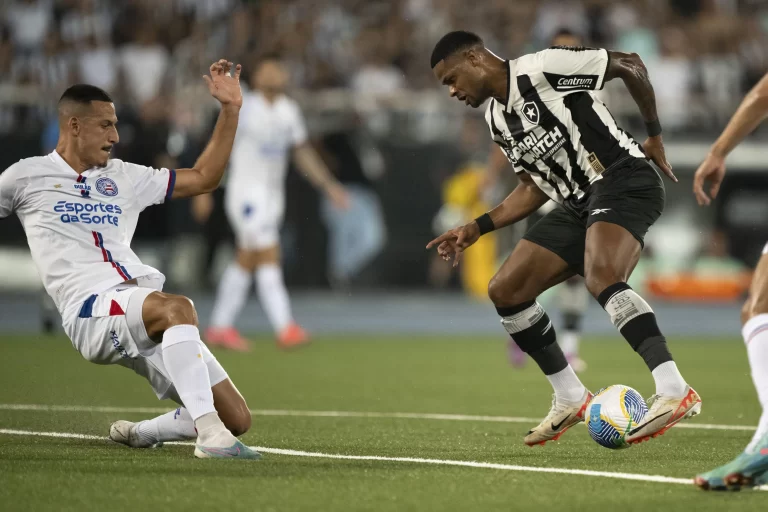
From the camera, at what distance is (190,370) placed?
5.39 m

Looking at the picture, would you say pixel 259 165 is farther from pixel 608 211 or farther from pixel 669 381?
pixel 669 381

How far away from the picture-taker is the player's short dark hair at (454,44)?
6.25m

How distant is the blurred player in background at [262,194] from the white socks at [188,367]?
22.6 ft

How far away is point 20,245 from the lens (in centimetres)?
1642

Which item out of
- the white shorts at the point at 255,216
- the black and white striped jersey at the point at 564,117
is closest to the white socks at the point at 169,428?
the black and white striped jersey at the point at 564,117

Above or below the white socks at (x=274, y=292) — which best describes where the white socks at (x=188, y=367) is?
above

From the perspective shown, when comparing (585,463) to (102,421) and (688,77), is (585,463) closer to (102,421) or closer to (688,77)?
(102,421)

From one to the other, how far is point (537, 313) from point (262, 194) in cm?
652

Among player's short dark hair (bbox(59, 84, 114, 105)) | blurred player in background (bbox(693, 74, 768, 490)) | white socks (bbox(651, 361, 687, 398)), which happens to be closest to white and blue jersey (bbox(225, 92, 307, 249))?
player's short dark hair (bbox(59, 84, 114, 105))

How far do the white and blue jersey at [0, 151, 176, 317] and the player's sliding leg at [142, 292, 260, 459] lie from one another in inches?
15.7

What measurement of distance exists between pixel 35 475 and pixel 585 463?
2406 millimetres

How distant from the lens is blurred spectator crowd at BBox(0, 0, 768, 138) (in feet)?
57.3

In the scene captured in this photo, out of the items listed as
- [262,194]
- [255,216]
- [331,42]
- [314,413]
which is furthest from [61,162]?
[331,42]

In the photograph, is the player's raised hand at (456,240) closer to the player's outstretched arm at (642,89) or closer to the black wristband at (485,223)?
the black wristband at (485,223)
